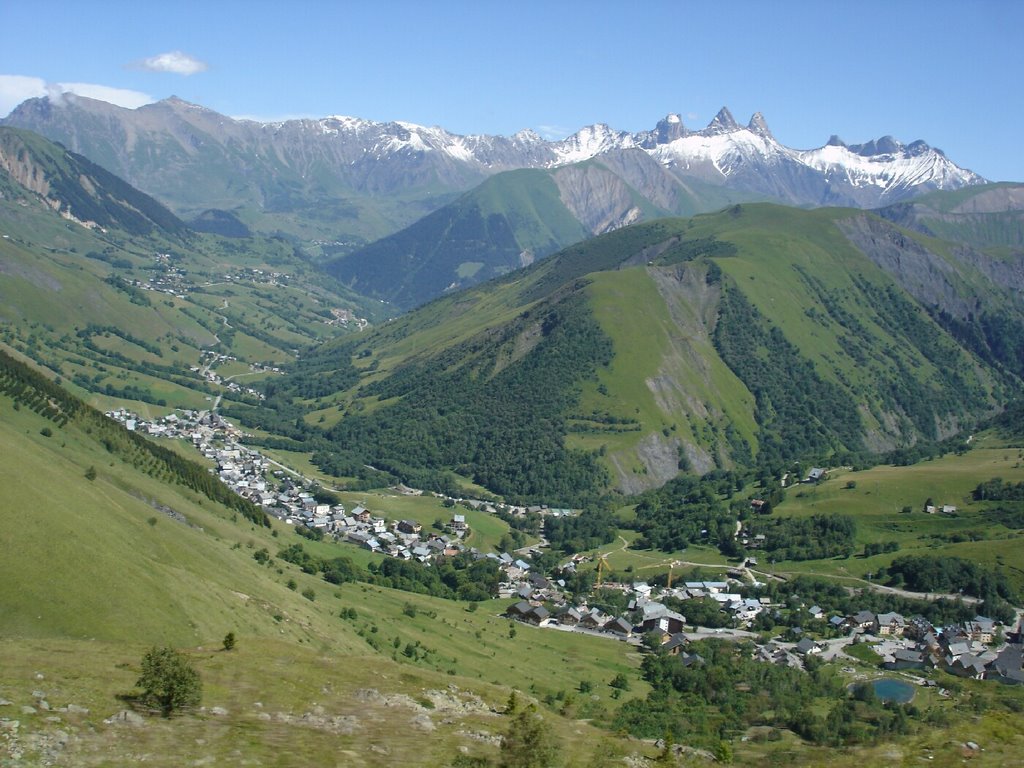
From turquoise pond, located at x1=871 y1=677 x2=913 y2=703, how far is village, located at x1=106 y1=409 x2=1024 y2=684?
264 inches

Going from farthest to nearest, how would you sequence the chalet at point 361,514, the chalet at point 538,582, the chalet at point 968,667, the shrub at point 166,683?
1. the chalet at point 361,514
2. the chalet at point 538,582
3. the chalet at point 968,667
4. the shrub at point 166,683

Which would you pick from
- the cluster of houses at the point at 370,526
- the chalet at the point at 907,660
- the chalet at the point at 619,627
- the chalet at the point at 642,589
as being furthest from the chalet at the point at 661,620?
the chalet at the point at 907,660

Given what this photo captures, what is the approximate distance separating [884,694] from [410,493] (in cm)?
11323

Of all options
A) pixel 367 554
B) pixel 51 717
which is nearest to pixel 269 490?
pixel 367 554

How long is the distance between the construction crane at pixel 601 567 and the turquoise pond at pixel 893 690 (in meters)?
45.9

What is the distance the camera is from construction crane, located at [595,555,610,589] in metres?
145

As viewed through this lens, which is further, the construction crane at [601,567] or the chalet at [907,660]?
the construction crane at [601,567]

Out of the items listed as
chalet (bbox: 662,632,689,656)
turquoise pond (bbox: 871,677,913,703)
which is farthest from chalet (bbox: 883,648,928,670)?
chalet (bbox: 662,632,689,656)

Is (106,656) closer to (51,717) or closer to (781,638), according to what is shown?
(51,717)

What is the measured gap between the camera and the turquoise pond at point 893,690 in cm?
9706

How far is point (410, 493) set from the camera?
196375 millimetres

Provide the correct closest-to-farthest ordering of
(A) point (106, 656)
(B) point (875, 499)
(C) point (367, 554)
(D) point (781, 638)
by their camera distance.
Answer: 1. (A) point (106, 656)
2. (D) point (781, 638)
3. (C) point (367, 554)
4. (B) point (875, 499)

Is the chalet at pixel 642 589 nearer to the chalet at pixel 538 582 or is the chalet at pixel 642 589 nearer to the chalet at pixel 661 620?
the chalet at pixel 661 620

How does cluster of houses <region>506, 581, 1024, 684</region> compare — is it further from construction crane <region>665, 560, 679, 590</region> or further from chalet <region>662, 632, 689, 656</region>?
construction crane <region>665, 560, 679, 590</region>
